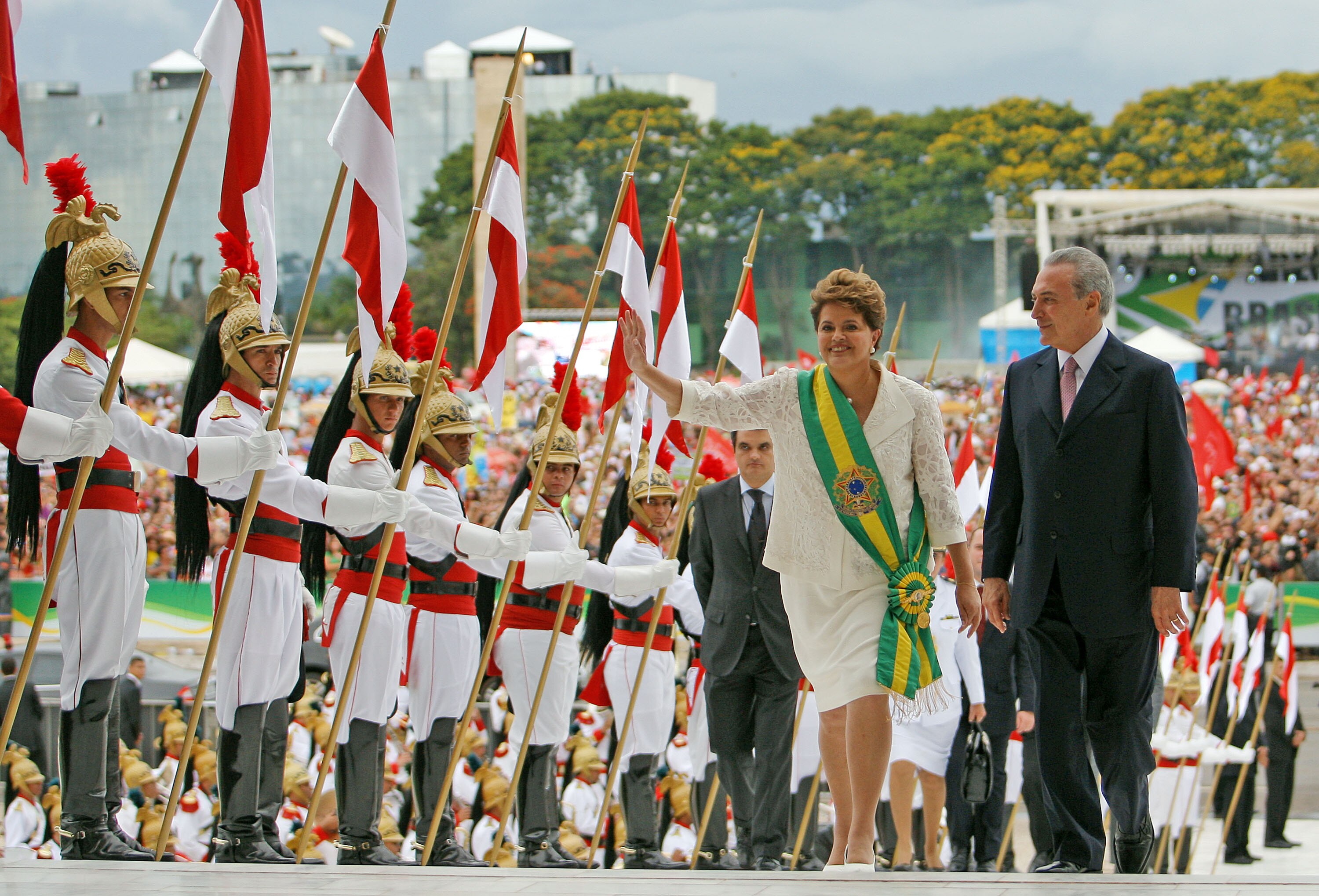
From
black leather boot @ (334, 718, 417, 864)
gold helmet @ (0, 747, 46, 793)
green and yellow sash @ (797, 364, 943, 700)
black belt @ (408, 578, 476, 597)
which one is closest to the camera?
green and yellow sash @ (797, 364, 943, 700)

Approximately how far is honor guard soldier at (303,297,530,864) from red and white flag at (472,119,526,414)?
402mm

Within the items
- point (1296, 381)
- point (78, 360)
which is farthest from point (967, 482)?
point (1296, 381)

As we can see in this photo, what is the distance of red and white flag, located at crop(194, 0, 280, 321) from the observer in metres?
5.30

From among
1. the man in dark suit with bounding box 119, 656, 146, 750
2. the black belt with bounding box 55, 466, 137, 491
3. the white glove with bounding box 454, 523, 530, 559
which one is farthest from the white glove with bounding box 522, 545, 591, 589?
the man in dark suit with bounding box 119, 656, 146, 750

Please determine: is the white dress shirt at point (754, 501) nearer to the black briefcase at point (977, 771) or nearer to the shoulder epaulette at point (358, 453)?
the shoulder epaulette at point (358, 453)

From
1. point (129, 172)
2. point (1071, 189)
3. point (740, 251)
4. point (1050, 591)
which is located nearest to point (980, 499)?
point (1050, 591)

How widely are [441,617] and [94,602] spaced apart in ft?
6.72

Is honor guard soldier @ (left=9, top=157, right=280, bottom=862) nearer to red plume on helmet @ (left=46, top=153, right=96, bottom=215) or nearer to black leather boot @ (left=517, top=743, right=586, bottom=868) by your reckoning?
red plume on helmet @ (left=46, top=153, right=96, bottom=215)

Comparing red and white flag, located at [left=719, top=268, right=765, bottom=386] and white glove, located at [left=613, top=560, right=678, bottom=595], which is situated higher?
red and white flag, located at [left=719, top=268, right=765, bottom=386]

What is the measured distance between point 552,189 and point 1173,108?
22232 mm

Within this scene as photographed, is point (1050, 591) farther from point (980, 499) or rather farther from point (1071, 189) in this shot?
point (1071, 189)

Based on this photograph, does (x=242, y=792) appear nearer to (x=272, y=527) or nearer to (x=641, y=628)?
(x=272, y=527)

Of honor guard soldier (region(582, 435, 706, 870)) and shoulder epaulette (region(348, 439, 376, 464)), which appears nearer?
shoulder epaulette (region(348, 439, 376, 464))

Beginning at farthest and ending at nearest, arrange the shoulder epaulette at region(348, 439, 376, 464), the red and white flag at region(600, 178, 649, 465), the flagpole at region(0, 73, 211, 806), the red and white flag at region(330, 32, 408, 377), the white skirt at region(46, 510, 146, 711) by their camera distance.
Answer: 1. the red and white flag at region(600, 178, 649, 465)
2. the shoulder epaulette at region(348, 439, 376, 464)
3. the red and white flag at region(330, 32, 408, 377)
4. the white skirt at region(46, 510, 146, 711)
5. the flagpole at region(0, 73, 211, 806)
